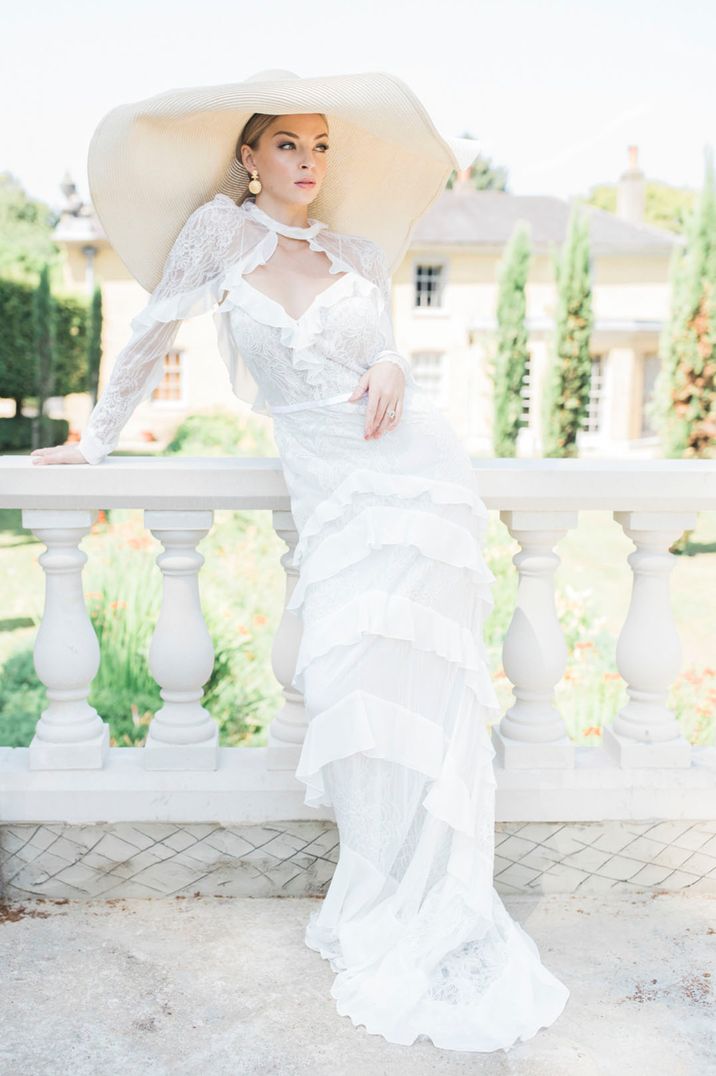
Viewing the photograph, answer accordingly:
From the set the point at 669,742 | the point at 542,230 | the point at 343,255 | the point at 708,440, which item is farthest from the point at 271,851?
the point at 542,230

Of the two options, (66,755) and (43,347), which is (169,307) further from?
(43,347)

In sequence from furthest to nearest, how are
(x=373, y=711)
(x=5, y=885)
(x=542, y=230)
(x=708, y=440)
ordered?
(x=542, y=230)
(x=708, y=440)
(x=5, y=885)
(x=373, y=711)

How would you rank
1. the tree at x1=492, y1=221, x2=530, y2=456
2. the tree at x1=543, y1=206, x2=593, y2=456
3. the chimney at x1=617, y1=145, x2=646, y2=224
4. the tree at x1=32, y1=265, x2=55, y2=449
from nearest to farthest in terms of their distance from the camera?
the tree at x1=543, y1=206, x2=593, y2=456, the tree at x1=492, y1=221, x2=530, y2=456, the tree at x1=32, y1=265, x2=55, y2=449, the chimney at x1=617, y1=145, x2=646, y2=224

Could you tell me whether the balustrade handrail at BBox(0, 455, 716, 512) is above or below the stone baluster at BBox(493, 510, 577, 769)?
above

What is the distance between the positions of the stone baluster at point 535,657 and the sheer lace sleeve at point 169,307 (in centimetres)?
98

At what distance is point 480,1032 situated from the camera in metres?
2.12

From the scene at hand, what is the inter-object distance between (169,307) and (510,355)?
19207 millimetres

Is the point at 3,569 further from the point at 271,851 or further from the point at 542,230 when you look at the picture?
the point at 542,230

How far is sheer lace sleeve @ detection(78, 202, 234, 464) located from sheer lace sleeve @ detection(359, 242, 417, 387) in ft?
1.39

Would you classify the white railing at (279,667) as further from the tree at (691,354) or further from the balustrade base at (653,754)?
the tree at (691,354)

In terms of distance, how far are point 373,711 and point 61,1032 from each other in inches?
37.5

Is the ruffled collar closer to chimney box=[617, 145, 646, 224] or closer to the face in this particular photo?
the face

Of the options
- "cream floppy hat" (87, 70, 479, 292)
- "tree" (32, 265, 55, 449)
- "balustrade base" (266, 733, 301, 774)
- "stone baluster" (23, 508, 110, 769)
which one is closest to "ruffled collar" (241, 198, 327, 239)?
"cream floppy hat" (87, 70, 479, 292)

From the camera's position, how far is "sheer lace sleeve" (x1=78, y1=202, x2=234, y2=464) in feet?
8.17
